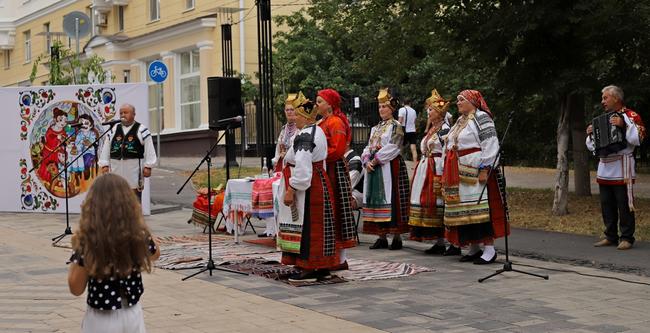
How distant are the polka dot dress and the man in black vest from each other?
343 inches

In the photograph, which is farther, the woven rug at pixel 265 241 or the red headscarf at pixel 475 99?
the woven rug at pixel 265 241

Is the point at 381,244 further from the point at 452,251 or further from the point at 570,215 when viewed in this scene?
the point at 570,215

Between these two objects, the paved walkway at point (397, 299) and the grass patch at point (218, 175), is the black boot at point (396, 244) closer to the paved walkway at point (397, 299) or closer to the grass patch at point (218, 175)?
the paved walkway at point (397, 299)

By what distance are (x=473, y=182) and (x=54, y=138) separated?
879cm

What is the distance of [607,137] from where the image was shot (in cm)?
1076

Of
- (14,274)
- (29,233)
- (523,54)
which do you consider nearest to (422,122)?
(523,54)

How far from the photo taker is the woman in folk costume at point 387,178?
37.4ft

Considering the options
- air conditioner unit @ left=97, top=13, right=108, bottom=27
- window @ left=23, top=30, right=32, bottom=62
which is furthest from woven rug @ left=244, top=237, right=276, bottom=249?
window @ left=23, top=30, right=32, bottom=62

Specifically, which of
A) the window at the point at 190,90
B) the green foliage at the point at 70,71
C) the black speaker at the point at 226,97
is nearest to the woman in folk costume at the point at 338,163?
the black speaker at the point at 226,97

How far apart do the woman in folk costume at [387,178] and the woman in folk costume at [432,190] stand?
240 millimetres

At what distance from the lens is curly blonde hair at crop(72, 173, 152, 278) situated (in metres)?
4.56

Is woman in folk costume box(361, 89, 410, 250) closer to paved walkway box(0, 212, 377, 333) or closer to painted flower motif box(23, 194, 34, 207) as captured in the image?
paved walkway box(0, 212, 377, 333)

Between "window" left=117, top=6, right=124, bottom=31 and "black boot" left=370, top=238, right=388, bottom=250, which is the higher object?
"window" left=117, top=6, right=124, bottom=31

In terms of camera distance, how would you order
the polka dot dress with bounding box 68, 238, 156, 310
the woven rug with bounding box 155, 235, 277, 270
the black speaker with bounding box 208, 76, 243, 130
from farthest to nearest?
1. the black speaker with bounding box 208, 76, 243, 130
2. the woven rug with bounding box 155, 235, 277, 270
3. the polka dot dress with bounding box 68, 238, 156, 310
